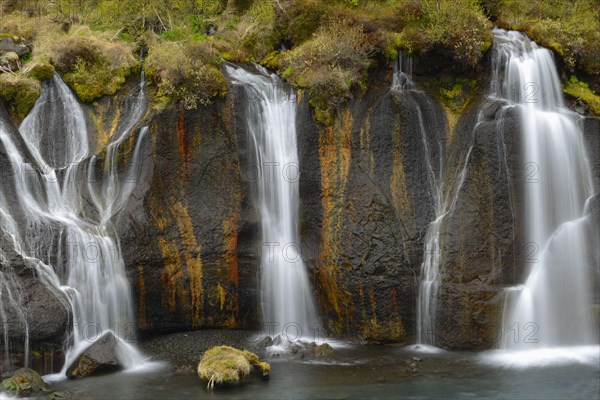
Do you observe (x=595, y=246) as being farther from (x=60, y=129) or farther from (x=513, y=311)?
(x=60, y=129)

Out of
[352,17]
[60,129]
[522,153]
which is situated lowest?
[522,153]

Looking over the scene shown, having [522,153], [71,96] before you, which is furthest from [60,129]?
[522,153]

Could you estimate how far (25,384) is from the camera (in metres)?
11.7

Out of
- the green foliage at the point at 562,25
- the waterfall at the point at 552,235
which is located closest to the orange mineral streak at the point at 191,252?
the waterfall at the point at 552,235

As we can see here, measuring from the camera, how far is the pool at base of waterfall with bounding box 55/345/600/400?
11.9 metres

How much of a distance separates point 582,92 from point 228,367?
11030mm

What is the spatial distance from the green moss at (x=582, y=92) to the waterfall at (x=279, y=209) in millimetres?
6948

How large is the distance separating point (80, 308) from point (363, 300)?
6187mm

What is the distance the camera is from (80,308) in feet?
44.1

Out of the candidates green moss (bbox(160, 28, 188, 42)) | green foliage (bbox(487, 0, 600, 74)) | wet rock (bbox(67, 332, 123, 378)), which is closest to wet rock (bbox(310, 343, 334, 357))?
wet rock (bbox(67, 332, 123, 378))

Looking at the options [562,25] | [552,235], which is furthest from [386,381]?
[562,25]

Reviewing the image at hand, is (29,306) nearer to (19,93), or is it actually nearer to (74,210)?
(74,210)

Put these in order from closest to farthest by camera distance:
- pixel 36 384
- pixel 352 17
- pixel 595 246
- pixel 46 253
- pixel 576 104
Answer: pixel 36 384
pixel 46 253
pixel 595 246
pixel 576 104
pixel 352 17

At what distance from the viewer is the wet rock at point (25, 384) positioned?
11.6m
